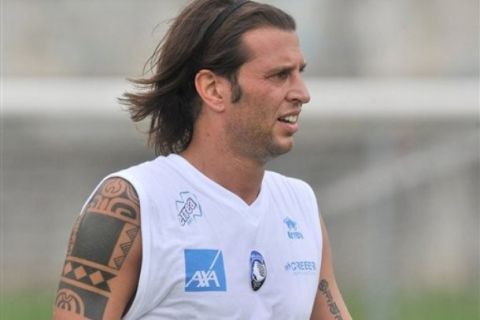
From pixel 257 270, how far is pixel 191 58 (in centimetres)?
63

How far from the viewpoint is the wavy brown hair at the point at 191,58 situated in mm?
4059

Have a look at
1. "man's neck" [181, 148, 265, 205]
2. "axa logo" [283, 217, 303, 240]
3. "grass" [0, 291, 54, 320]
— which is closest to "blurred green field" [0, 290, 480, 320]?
A: "grass" [0, 291, 54, 320]

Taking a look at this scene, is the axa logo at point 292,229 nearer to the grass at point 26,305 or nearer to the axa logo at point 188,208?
the axa logo at point 188,208

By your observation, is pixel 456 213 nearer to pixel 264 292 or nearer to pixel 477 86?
pixel 477 86

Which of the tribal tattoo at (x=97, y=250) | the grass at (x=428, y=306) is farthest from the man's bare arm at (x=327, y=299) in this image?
the grass at (x=428, y=306)

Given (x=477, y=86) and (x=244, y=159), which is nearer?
(x=244, y=159)

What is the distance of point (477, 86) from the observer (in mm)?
12352

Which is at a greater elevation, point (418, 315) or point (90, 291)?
point (90, 291)

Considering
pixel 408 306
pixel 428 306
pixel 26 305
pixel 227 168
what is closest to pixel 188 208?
pixel 227 168

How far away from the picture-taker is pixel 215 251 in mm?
3938

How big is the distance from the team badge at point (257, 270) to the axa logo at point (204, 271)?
90mm

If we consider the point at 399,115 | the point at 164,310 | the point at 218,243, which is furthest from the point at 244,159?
the point at 399,115

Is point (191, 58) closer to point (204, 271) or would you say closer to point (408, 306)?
point (204, 271)

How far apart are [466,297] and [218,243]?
742 cm
